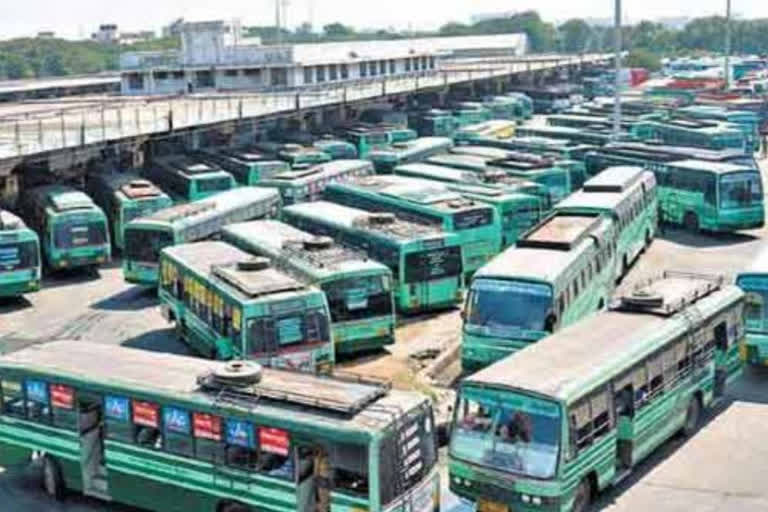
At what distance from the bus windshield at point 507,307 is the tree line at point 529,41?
9651cm

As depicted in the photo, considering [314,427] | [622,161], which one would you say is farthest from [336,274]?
[622,161]

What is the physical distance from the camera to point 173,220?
2870 centimetres

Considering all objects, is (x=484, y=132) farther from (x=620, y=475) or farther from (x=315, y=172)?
(x=620, y=475)

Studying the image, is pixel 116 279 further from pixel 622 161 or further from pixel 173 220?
pixel 622 161

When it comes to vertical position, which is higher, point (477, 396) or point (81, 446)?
point (477, 396)

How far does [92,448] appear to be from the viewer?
15.6 meters

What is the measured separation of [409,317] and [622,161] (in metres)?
16.5

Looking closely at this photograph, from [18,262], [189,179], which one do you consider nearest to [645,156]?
[189,179]

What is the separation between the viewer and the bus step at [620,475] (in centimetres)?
1553

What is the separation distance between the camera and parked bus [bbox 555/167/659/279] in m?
27.8

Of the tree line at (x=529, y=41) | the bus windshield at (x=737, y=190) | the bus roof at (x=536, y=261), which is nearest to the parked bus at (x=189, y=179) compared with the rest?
the bus windshield at (x=737, y=190)

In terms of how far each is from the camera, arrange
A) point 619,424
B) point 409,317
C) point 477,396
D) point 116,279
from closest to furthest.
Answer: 1. point 477,396
2. point 619,424
3. point 409,317
4. point 116,279

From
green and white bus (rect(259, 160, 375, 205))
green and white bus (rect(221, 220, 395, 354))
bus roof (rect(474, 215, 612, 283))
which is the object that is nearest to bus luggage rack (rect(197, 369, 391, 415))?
bus roof (rect(474, 215, 612, 283))

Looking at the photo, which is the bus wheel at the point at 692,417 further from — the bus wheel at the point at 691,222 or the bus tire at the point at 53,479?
the bus wheel at the point at 691,222
